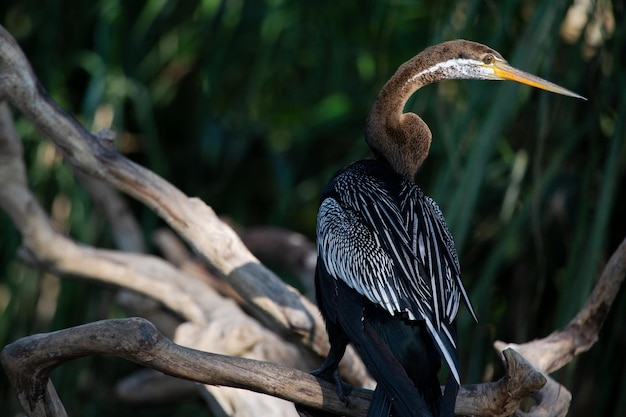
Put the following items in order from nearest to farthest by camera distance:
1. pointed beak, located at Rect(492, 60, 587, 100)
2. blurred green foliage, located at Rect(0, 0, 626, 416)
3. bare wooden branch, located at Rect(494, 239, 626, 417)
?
bare wooden branch, located at Rect(494, 239, 626, 417)
pointed beak, located at Rect(492, 60, 587, 100)
blurred green foliage, located at Rect(0, 0, 626, 416)

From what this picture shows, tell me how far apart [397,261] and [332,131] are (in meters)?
2.66

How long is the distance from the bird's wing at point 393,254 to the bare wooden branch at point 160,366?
12cm

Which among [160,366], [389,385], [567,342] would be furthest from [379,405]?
[567,342]

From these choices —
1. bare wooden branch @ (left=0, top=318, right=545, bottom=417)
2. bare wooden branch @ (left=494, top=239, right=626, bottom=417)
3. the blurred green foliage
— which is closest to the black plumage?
bare wooden branch @ (left=0, top=318, right=545, bottom=417)

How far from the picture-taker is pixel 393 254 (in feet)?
7.22

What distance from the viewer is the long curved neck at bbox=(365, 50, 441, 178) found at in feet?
8.14

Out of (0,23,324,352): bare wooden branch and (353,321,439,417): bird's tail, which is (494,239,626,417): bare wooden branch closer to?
(353,321,439,417): bird's tail

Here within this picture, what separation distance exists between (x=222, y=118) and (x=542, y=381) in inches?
123

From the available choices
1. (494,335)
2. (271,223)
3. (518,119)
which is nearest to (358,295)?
(494,335)

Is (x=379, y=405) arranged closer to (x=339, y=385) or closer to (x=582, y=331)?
(x=339, y=385)

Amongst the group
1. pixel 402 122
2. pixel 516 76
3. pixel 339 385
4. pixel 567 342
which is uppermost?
pixel 516 76

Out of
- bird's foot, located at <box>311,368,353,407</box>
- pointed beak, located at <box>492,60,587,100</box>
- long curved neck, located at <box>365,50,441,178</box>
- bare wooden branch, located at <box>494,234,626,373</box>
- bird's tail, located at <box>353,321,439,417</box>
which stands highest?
pointed beak, located at <box>492,60,587,100</box>

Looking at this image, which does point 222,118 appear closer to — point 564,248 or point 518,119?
point 518,119

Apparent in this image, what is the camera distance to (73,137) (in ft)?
8.18
